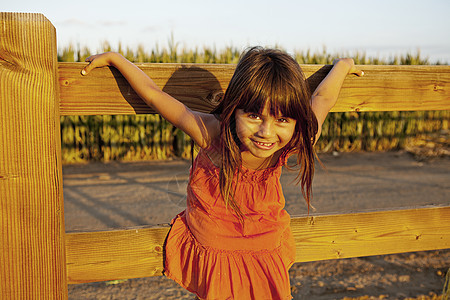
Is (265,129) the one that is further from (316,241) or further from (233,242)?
(316,241)

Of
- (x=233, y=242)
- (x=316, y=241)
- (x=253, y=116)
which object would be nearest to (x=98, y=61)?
(x=253, y=116)

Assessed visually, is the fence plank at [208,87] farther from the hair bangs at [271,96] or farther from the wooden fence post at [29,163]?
the hair bangs at [271,96]

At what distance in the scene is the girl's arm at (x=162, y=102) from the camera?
152 cm

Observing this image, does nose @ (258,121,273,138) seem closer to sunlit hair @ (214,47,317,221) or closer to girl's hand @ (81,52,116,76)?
sunlit hair @ (214,47,317,221)

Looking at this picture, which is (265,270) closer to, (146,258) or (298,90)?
(146,258)

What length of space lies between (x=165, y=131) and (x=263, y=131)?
736cm

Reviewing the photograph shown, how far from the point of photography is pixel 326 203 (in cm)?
575

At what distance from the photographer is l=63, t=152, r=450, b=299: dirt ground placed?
334cm

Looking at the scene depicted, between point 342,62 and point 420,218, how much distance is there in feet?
2.90

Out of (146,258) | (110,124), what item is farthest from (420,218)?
(110,124)

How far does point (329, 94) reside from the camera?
1.72m

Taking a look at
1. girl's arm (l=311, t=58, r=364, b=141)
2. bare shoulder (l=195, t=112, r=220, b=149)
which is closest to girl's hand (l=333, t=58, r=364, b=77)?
girl's arm (l=311, t=58, r=364, b=141)

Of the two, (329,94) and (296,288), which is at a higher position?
(329,94)

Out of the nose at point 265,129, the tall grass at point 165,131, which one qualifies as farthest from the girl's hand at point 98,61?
the tall grass at point 165,131
